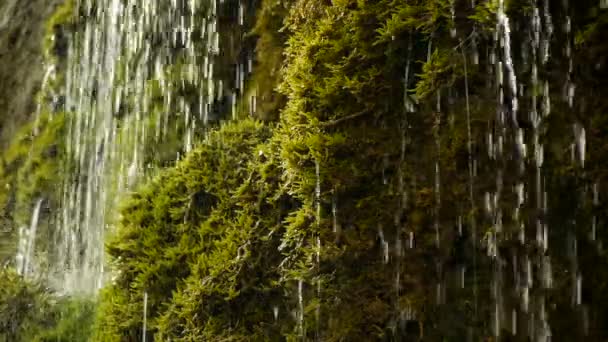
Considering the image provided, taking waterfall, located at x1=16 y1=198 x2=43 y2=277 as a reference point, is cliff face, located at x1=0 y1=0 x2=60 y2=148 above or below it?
above

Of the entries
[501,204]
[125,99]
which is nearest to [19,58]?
[125,99]

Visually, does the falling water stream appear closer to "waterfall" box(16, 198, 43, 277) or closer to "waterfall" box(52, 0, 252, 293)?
"waterfall" box(52, 0, 252, 293)

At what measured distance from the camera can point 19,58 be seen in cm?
625

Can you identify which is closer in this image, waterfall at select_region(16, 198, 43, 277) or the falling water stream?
the falling water stream

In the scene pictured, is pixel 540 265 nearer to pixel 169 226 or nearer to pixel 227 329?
pixel 227 329

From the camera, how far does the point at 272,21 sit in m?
3.69

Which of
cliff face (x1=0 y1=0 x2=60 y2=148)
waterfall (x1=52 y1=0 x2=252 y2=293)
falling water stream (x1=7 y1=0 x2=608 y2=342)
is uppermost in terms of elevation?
cliff face (x1=0 y1=0 x2=60 y2=148)

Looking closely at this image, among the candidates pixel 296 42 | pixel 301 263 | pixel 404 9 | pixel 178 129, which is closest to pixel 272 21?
pixel 296 42

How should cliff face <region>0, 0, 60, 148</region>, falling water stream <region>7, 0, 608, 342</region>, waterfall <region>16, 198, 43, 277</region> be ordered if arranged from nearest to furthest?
1. falling water stream <region>7, 0, 608, 342</region>
2. waterfall <region>16, 198, 43, 277</region>
3. cliff face <region>0, 0, 60, 148</region>

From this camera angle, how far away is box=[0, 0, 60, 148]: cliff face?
19.4ft

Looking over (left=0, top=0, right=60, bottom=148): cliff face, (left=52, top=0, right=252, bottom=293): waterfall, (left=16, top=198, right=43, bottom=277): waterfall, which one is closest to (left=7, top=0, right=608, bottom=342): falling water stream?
(left=52, top=0, right=252, bottom=293): waterfall

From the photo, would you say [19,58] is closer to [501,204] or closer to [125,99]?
[125,99]

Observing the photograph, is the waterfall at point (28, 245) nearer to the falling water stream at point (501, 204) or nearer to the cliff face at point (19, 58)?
the cliff face at point (19, 58)

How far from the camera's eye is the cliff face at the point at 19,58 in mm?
5922
